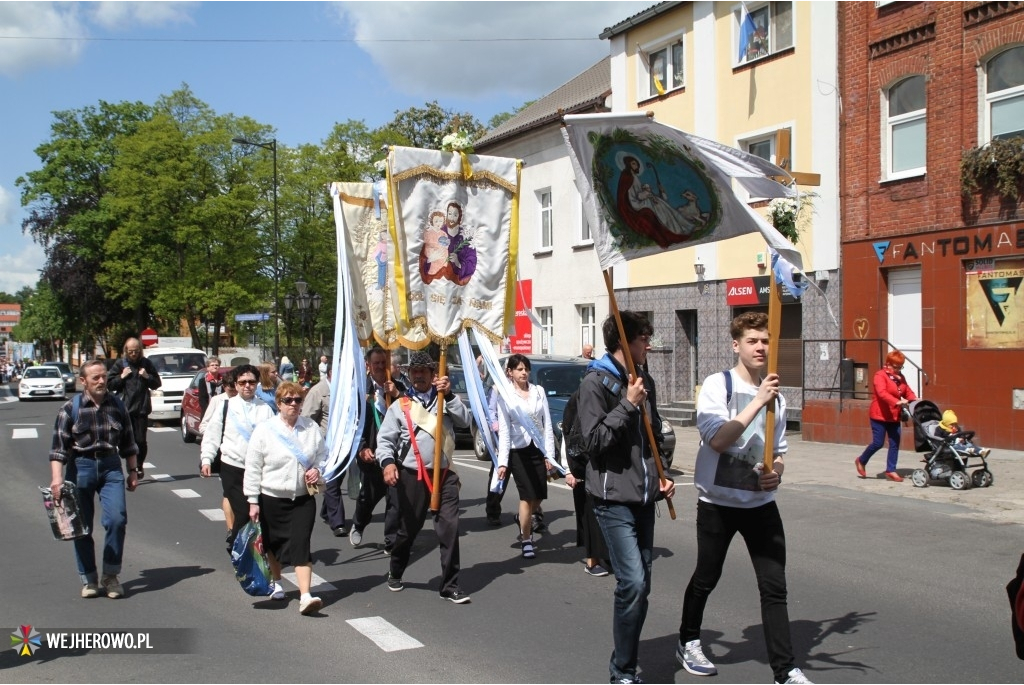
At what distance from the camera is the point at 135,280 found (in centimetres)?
4331

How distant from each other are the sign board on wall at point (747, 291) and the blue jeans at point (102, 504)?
1584 cm

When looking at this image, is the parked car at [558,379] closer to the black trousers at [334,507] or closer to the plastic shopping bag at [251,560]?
the black trousers at [334,507]

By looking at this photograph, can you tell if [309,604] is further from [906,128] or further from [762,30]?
[762,30]

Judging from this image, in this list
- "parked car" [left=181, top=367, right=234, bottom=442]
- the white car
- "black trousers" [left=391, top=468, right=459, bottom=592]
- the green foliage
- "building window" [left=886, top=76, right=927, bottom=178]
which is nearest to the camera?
"black trousers" [left=391, top=468, right=459, bottom=592]

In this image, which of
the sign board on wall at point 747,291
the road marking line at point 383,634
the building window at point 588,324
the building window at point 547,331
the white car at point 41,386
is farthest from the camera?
the white car at point 41,386

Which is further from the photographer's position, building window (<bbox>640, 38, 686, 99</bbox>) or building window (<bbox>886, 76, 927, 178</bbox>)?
building window (<bbox>640, 38, 686, 99</bbox>)

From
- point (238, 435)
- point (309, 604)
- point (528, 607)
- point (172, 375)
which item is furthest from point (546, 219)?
point (309, 604)

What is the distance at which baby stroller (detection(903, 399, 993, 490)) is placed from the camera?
1195 cm

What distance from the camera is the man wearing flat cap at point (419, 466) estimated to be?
7.06m

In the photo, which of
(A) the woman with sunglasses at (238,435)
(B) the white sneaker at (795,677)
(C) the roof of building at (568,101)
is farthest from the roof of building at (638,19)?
(B) the white sneaker at (795,677)

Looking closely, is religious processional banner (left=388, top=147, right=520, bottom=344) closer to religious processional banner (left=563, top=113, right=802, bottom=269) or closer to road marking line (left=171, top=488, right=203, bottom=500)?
religious processional banner (left=563, top=113, right=802, bottom=269)

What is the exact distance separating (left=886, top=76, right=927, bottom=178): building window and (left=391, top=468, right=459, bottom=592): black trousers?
13477mm

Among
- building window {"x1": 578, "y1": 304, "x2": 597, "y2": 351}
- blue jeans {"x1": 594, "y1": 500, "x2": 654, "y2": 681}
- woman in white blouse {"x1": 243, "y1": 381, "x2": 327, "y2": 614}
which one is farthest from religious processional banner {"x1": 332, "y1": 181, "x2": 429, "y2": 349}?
building window {"x1": 578, "y1": 304, "x2": 597, "y2": 351}

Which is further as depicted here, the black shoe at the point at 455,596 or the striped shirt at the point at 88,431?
the striped shirt at the point at 88,431
